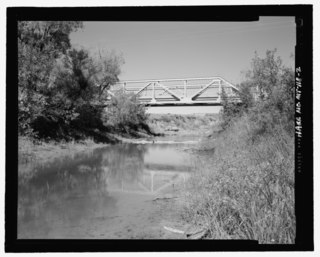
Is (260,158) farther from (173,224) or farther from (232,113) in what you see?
(232,113)

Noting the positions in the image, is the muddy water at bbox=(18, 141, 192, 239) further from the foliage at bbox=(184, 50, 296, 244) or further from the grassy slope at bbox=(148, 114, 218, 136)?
the grassy slope at bbox=(148, 114, 218, 136)

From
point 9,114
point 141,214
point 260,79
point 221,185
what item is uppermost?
point 260,79

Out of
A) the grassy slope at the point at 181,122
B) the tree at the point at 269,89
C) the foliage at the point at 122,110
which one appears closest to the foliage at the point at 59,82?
the foliage at the point at 122,110

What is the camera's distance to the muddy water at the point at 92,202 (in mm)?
3906

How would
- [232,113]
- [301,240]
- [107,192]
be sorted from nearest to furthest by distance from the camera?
[301,240], [107,192], [232,113]

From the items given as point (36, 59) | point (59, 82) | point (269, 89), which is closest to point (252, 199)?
point (269, 89)

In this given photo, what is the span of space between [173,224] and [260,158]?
1852 mm

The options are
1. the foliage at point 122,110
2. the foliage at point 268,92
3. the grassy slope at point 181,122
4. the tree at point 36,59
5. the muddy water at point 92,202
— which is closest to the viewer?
the muddy water at point 92,202

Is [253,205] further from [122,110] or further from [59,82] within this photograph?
[122,110]

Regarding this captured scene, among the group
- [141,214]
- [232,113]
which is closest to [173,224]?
[141,214]

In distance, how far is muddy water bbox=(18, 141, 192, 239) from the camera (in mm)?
3906

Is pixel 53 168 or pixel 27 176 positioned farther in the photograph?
pixel 53 168

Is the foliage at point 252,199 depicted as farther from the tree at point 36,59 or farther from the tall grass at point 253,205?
the tree at point 36,59

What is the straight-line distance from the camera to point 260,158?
4859 millimetres
